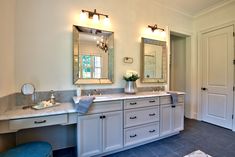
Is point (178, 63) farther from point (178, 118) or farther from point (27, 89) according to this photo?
point (27, 89)

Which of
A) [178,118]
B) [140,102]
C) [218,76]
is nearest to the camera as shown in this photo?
[140,102]

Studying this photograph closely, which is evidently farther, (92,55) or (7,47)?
(92,55)

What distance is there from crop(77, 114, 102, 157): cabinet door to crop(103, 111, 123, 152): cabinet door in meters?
0.08

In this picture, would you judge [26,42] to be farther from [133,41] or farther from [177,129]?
[177,129]

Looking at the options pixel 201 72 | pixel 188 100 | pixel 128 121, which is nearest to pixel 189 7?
pixel 201 72

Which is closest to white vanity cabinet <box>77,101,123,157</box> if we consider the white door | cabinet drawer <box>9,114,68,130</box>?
cabinet drawer <box>9,114,68,130</box>

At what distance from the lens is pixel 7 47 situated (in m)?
1.75

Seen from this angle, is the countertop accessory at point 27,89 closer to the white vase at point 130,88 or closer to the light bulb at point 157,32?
the white vase at point 130,88

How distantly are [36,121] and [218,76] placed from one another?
3.95 m

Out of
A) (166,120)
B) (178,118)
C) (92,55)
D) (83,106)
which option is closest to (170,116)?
(166,120)

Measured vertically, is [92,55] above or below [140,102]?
above

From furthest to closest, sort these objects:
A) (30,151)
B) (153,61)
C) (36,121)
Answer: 1. (153,61)
2. (36,121)
3. (30,151)

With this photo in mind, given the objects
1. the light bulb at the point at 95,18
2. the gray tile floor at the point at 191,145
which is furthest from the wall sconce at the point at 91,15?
the gray tile floor at the point at 191,145

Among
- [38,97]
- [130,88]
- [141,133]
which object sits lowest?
[141,133]
